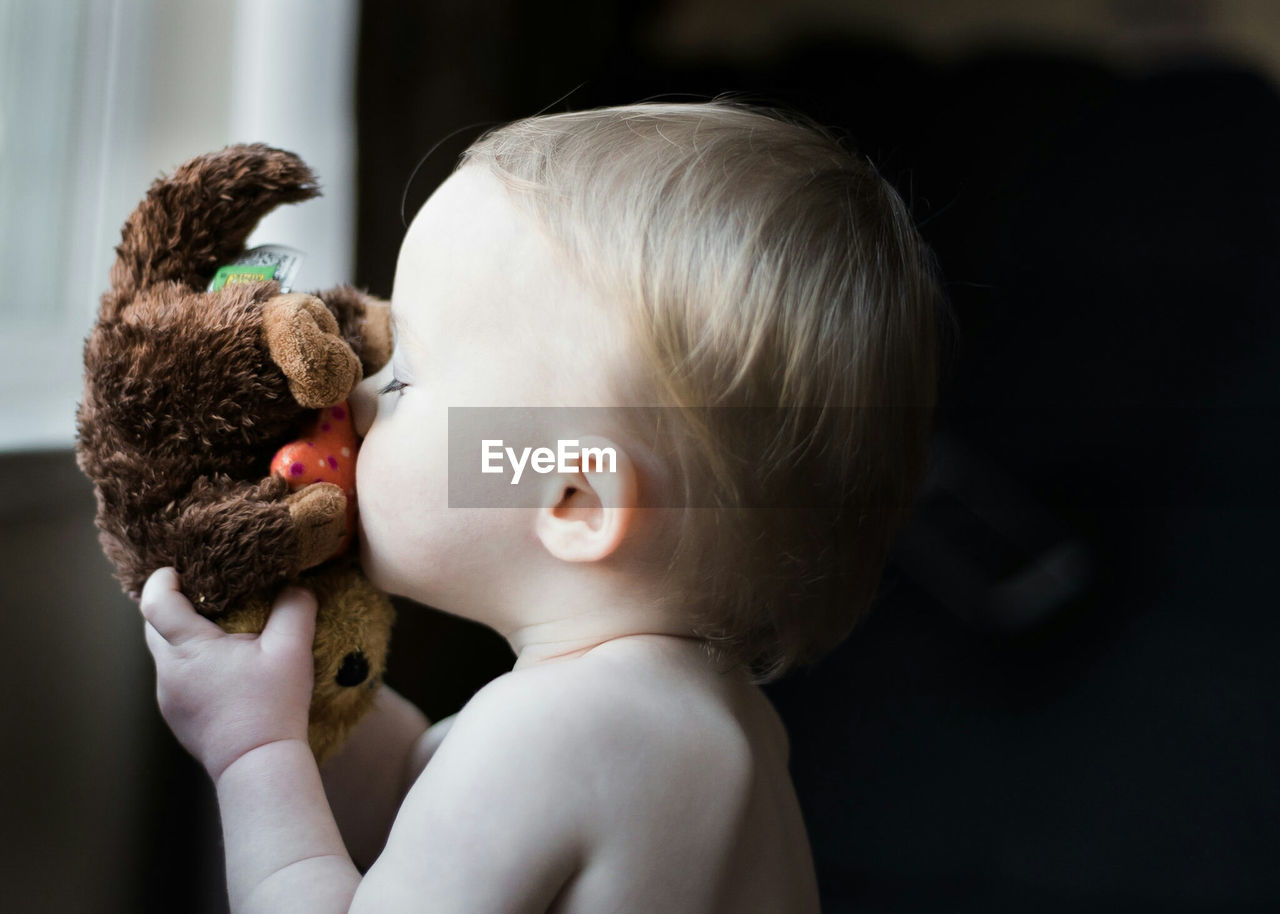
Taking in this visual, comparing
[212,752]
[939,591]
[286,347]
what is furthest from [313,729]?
→ [939,591]

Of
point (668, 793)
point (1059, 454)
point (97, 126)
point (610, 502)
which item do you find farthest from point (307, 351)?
point (1059, 454)

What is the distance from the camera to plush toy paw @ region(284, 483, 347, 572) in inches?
18.1

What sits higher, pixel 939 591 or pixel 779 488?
pixel 779 488

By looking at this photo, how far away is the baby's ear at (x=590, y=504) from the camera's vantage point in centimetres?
47

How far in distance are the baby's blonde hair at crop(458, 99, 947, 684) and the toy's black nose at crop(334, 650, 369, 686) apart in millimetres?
165

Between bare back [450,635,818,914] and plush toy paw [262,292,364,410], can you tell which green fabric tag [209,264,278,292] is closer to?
plush toy paw [262,292,364,410]

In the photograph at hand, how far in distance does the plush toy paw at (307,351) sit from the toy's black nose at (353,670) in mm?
127

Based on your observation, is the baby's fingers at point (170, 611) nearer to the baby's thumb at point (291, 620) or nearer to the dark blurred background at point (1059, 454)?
the baby's thumb at point (291, 620)

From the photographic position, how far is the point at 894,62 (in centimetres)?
163

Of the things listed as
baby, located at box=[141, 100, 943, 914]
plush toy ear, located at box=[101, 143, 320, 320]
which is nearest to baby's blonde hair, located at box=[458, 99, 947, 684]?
baby, located at box=[141, 100, 943, 914]

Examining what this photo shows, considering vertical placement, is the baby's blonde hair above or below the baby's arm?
above

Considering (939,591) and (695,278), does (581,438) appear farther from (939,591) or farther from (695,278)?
(939,591)

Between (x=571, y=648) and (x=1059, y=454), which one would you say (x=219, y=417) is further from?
(x=1059, y=454)

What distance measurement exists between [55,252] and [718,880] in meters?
0.59
